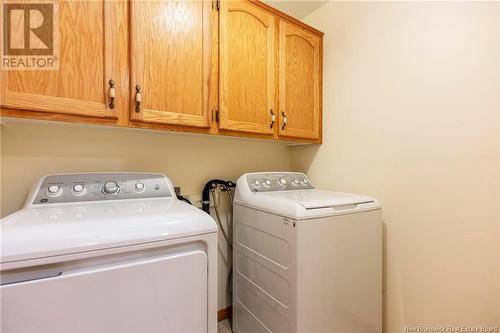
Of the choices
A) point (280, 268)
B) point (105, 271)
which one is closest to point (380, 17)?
point (280, 268)

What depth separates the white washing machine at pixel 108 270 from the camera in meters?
0.65

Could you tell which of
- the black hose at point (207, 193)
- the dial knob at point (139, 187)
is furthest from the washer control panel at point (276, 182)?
the dial knob at point (139, 187)

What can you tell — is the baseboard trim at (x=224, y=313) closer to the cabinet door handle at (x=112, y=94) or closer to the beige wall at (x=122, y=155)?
the beige wall at (x=122, y=155)

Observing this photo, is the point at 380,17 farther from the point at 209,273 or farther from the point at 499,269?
the point at 209,273

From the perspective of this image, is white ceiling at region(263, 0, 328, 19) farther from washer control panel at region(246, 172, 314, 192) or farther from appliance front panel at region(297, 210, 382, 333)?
appliance front panel at region(297, 210, 382, 333)

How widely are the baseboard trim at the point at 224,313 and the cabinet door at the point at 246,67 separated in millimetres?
1347

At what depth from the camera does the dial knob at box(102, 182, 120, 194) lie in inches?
47.3

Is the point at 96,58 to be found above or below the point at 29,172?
above

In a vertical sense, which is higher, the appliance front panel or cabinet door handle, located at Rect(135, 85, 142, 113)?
cabinet door handle, located at Rect(135, 85, 142, 113)

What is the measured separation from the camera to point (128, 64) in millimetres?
1115

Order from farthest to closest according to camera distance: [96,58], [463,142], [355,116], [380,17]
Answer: [355,116] → [380,17] → [463,142] → [96,58]

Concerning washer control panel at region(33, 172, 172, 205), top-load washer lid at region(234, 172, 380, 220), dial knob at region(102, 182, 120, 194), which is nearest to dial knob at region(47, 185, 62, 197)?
washer control panel at region(33, 172, 172, 205)

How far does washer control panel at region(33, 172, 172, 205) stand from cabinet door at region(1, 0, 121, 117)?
36 cm

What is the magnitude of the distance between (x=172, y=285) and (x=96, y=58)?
98 centimetres
